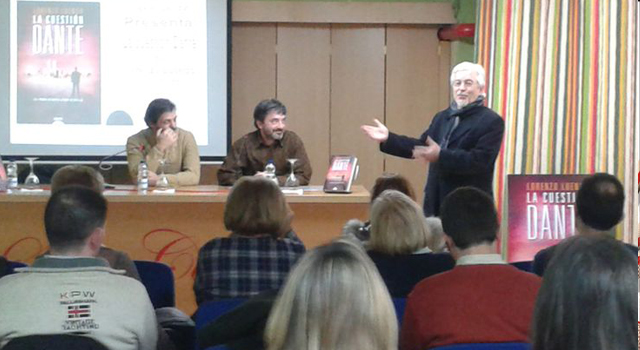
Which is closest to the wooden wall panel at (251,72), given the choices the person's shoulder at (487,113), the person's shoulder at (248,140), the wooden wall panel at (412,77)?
the wooden wall panel at (412,77)

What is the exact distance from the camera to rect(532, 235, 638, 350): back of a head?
1.42 meters

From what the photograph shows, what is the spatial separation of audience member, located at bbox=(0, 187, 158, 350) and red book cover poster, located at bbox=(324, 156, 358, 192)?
2499 mm

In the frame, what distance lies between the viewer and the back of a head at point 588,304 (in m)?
1.42

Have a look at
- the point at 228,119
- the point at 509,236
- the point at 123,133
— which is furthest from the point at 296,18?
the point at 509,236

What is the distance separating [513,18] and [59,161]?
11.3ft

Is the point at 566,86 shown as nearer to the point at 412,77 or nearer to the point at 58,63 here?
the point at 412,77

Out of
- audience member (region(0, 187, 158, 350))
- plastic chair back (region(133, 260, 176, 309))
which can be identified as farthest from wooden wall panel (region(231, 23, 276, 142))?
audience member (region(0, 187, 158, 350))

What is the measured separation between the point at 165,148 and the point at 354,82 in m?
2.32

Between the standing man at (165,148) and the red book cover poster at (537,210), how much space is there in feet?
6.19

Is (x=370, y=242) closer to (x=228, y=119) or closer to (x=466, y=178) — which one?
(x=466, y=178)

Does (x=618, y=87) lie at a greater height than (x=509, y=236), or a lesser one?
greater

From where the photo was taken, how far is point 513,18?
18.4 feet

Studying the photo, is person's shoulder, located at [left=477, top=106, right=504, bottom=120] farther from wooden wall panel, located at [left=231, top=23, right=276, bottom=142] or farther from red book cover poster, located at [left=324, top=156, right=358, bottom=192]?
wooden wall panel, located at [left=231, top=23, right=276, bottom=142]

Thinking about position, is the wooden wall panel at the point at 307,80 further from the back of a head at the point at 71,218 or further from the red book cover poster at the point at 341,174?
the back of a head at the point at 71,218
